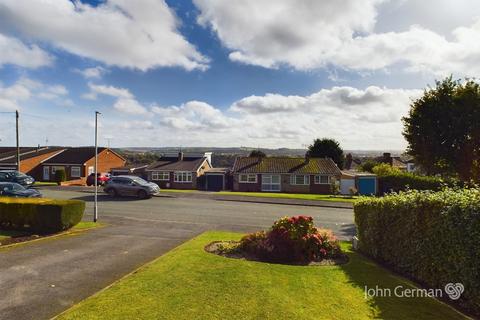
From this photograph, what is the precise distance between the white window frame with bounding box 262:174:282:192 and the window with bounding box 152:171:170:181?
14566mm

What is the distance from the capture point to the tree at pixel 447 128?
1265 inches

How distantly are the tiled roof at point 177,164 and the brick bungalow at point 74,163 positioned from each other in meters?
10.5

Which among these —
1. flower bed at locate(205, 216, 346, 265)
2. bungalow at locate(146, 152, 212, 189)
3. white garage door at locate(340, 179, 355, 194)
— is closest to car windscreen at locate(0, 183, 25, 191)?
flower bed at locate(205, 216, 346, 265)

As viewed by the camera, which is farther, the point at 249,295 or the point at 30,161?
the point at 30,161

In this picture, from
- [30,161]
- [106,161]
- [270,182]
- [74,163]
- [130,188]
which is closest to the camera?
[130,188]

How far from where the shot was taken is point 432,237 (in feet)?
29.1

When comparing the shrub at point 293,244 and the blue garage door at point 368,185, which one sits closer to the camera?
the shrub at point 293,244

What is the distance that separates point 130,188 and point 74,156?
104 feet

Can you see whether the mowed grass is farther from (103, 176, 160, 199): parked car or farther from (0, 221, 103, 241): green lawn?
(103, 176, 160, 199): parked car

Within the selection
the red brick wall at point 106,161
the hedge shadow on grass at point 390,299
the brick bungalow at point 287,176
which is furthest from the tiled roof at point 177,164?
the hedge shadow on grass at point 390,299

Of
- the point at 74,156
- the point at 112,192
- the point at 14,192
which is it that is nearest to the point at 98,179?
the point at 74,156

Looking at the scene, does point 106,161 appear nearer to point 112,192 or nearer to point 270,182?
point 270,182

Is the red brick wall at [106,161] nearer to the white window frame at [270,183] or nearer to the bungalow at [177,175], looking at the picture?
the bungalow at [177,175]

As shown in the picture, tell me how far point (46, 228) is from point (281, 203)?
1964 cm
